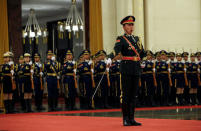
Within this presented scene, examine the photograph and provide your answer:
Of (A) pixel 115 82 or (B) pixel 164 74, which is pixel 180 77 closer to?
(B) pixel 164 74

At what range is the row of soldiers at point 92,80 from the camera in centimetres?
1205

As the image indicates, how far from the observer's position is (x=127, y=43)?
6633mm

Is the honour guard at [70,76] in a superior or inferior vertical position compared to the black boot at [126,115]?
superior

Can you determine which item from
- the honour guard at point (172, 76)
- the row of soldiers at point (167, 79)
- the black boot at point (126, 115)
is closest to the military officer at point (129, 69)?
the black boot at point (126, 115)

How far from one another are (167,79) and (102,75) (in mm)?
2031

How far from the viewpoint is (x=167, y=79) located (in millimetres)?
12922

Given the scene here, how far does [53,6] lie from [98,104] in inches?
370

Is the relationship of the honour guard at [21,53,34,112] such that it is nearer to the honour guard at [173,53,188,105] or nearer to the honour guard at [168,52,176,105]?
the honour guard at [168,52,176,105]

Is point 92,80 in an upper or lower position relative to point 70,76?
lower

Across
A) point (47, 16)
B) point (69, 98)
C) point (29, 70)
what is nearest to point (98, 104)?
Result: point (69, 98)

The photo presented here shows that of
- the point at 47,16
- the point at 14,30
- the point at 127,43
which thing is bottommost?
the point at 127,43

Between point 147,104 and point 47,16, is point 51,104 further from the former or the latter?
point 47,16

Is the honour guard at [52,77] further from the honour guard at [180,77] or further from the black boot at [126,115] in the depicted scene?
the black boot at [126,115]

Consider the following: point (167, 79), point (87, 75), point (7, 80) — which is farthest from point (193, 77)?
point (7, 80)
